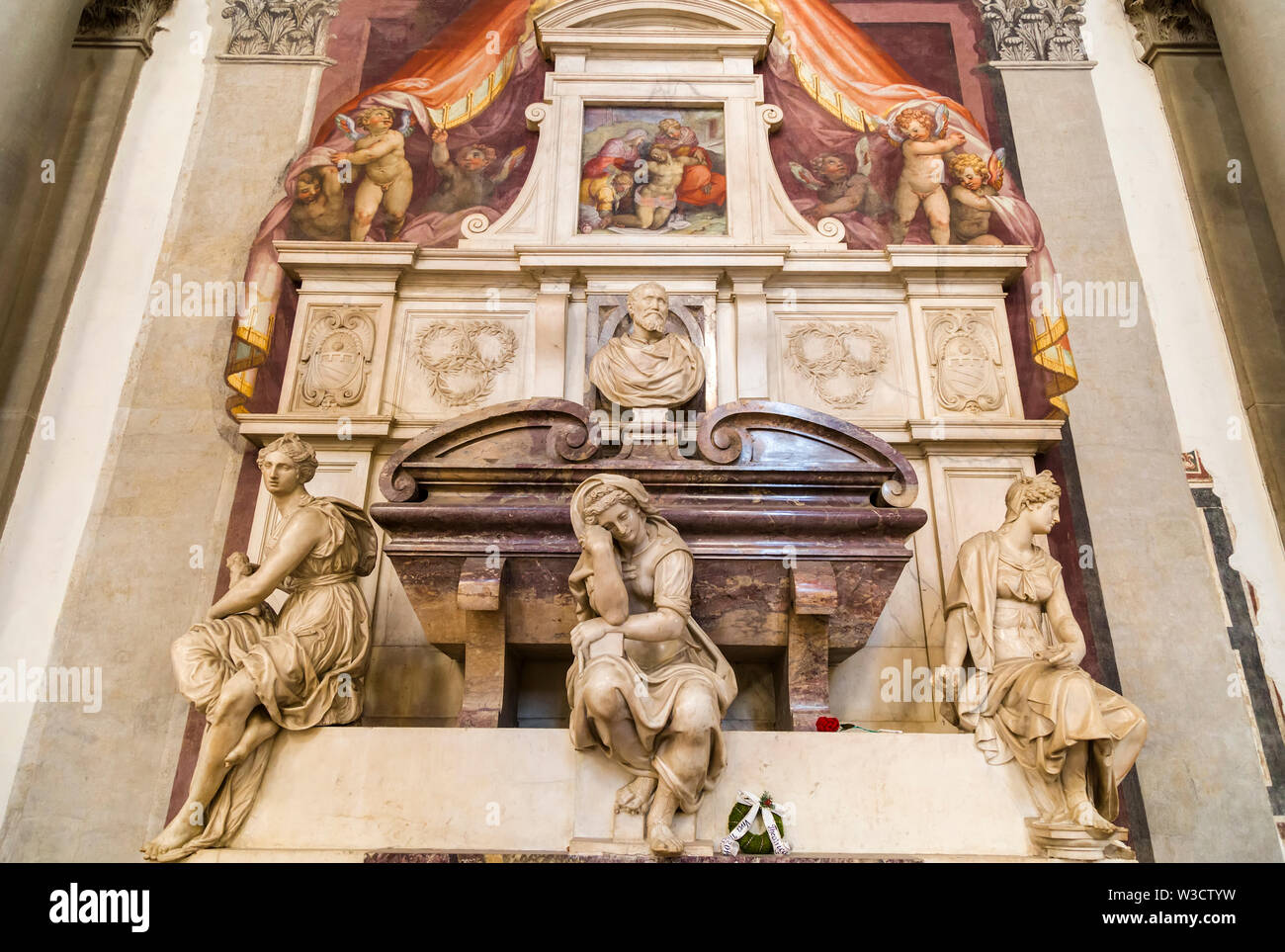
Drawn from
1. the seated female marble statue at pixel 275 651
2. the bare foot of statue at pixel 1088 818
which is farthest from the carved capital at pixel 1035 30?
the seated female marble statue at pixel 275 651

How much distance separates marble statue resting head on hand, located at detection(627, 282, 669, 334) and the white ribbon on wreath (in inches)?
105

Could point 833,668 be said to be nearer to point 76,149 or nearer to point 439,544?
point 439,544

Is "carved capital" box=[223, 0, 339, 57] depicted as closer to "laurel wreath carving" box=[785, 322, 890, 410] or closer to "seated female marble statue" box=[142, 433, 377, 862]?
"seated female marble statue" box=[142, 433, 377, 862]

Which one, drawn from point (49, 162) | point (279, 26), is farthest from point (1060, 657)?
point (49, 162)

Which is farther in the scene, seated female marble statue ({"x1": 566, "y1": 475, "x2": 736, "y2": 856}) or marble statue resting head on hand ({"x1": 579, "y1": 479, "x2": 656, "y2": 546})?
marble statue resting head on hand ({"x1": 579, "y1": 479, "x2": 656, "y2": 546})

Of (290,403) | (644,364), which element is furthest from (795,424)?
(290,403)

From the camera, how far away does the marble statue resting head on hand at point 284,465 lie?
4496mm

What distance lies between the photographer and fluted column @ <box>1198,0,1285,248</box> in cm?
611

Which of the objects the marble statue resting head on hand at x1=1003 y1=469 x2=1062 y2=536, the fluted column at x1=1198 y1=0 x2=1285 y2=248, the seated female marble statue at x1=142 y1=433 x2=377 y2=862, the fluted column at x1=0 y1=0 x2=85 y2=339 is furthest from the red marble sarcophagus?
the fluted column at x1=1198 y1=0 x2=1285 y2=248

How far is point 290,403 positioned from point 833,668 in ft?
11.6

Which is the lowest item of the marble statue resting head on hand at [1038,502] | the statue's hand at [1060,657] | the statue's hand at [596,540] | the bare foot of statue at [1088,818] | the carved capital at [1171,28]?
the bare foot of statue at [1088,818]

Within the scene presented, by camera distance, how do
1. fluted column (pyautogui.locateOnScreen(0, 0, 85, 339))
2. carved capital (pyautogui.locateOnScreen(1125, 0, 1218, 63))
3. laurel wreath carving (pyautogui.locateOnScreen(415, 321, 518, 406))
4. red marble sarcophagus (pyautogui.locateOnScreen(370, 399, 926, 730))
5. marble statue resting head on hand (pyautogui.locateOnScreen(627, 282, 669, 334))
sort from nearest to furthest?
red marble sarcophagus (pyautogui.locateOnScreen(370, 399, 926, 730)), marble statue resting head on hand (pyautogui.locateOnScreen(627, 282, 669, 334)), fluted column (pyautogui.locateOnScreen(0, 0, 85, 339)), laurel wreath carving (pyautogui.locateOnScreen(415, 321, 518, 406)), carved capital (pyautogui.locateOnScreen(1125, 0, 1218, 63))

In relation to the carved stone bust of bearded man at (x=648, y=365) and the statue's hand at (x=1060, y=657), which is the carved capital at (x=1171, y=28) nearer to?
the carved stone bust of bearded man at (x=648, y=365)

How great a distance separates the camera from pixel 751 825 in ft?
12.5
